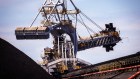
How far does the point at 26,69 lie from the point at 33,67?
56cm

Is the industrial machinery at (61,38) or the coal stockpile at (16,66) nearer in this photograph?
the coal stockpile at (16,66)

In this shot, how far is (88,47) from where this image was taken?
1537 inches

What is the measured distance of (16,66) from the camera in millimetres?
9328

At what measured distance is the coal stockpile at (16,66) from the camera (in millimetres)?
8773

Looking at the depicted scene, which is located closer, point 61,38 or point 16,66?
point 16,66

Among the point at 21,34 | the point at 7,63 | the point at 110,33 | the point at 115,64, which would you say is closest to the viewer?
the point at 7,63

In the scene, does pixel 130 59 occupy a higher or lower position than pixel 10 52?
lower

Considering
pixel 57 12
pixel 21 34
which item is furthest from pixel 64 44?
pixel 21 34

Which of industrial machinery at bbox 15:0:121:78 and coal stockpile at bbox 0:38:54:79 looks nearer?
coal stockpile at bbox 0:38:54:79

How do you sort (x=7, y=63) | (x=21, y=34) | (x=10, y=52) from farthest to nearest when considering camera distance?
(x=21, y=34) → (x=10, y=52) → (x=7, y=63)

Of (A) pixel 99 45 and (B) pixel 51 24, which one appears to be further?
(A) pixel 99 45

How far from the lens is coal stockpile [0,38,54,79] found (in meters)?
8.77

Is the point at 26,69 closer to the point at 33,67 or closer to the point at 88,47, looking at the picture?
the point at 33,67

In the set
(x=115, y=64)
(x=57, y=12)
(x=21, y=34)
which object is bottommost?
(x=115, y=64)
